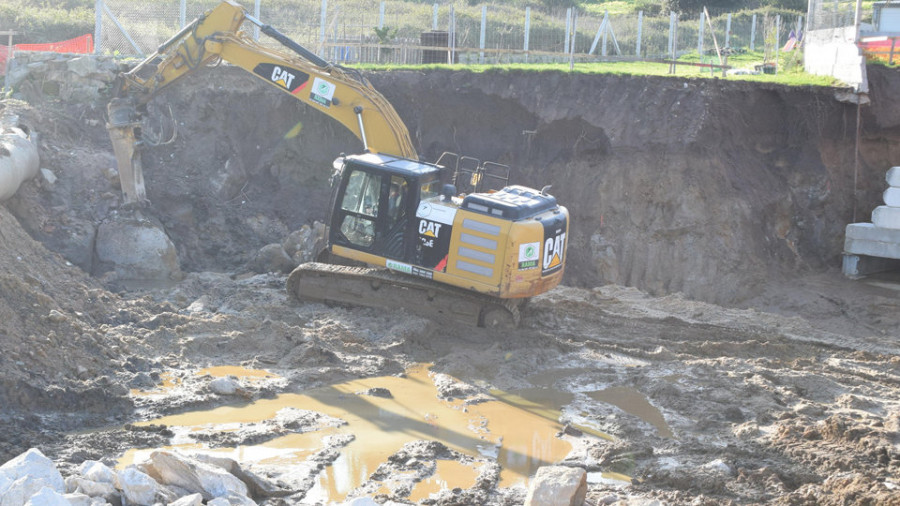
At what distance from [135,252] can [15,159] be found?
2116mm

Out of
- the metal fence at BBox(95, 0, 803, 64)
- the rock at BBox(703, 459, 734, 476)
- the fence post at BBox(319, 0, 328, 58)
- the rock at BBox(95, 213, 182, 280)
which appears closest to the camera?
the rock at BBox(703, 459, 734, 476)

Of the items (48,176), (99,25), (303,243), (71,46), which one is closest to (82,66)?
(99,25)

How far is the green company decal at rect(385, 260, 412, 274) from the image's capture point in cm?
1194

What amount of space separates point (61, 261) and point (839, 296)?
11.4 meters

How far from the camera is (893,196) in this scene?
14211 mm

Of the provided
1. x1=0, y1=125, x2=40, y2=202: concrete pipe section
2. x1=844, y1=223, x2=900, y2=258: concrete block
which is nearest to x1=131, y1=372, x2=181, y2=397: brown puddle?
x1=0, y1=125, x2=40, y2=202: concrete pipe section

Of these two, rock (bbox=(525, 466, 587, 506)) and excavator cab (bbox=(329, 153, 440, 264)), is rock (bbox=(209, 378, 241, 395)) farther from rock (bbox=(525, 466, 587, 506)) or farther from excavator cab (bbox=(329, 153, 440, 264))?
rock (bbox=(525, 466, 587, 506))

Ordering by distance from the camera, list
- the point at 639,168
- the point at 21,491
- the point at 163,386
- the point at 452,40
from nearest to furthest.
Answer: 1. the point at 21,491
2. the point at 163,386
3. the point at 639,168
4. the point at 452,40

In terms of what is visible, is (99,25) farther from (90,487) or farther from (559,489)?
(559,489)

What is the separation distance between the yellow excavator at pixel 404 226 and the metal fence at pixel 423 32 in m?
6.35

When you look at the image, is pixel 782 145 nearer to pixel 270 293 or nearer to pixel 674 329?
pixel 674 329

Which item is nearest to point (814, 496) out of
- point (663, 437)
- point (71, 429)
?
point (663, 437)

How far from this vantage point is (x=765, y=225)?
1554cm

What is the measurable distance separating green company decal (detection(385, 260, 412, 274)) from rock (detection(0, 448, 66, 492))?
605cm
